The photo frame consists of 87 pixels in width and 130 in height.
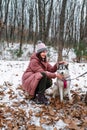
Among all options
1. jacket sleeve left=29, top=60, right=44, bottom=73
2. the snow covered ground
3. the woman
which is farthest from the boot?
jacket sleeve left=29, top=60, right=44, bottom=73

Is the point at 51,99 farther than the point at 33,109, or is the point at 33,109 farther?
the point at 51,99

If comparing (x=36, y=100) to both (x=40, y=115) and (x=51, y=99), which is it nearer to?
(x=51, y=99)

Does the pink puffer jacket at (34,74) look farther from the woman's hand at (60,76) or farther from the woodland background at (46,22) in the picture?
the woodland background at (46,22)

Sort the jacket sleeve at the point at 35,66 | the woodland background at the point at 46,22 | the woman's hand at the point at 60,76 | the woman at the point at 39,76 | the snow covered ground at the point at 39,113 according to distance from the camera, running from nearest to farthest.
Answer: the snow covered ground at the point at 39,113
the woman's hand at the point at 60,76
the woman at the point at 39,76
the jacket sleeve at the point at 35,66
the woodland background at the point at 46,22

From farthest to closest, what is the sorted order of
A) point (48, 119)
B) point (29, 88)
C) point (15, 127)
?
point (29, 88), point (48, 119), point (15, 127)

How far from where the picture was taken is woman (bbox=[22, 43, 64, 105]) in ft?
15.9

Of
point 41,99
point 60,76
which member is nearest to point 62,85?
point 60,76

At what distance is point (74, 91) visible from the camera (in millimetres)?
5930

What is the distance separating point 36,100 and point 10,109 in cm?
72

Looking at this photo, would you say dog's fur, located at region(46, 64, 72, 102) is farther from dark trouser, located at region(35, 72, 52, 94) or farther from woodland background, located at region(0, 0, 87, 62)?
woodland background, located at region(0, 0, 87, 62)

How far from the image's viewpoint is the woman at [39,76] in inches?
191

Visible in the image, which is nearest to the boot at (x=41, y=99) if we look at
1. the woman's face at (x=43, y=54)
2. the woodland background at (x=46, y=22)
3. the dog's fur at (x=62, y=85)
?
the dog's fur at (x=62, y=85)

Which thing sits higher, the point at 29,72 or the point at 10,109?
the point at 29,72

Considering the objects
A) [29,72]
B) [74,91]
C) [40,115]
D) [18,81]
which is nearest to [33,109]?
[40,115]
